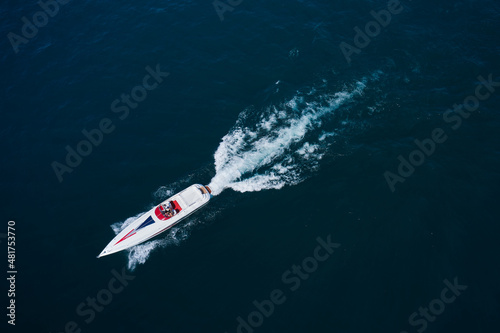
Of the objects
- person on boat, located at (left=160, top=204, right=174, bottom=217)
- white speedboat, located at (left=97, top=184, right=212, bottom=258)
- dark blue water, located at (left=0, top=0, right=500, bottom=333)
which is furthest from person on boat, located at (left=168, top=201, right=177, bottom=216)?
dark blue water, located at (left=0, top=0, right=500, bottom=333)

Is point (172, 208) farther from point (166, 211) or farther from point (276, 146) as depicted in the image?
point (276, 146)

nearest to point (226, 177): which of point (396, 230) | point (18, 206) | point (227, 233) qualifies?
point (227, 233)

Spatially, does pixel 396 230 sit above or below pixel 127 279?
below

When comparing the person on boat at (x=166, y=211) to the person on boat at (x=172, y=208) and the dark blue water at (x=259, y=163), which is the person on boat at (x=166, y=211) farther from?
the dark blue water at (x=259, y=163)

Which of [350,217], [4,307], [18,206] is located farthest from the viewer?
[18,206]

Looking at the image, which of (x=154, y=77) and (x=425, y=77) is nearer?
(x=425, y=77)

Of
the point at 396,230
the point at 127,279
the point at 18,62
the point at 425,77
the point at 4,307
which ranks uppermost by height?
the point at 18,62

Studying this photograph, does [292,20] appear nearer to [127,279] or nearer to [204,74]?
[204,74]

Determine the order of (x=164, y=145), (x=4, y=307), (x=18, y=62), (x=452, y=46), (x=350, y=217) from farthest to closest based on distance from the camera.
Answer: (x=18, y=62)
(x=452, y=46)
(x=164, y=145)
(x=350, y=217)
(x=4, y=307)
